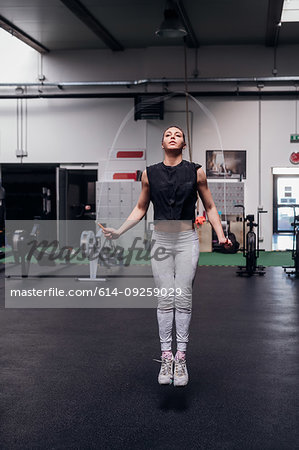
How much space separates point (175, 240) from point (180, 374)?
777mm

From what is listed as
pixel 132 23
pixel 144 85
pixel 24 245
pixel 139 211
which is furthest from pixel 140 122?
pixel 139 211

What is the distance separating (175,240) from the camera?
3.10 meters

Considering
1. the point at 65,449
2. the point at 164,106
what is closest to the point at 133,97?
the point at 164,106

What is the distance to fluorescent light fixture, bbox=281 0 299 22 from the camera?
1022 cm

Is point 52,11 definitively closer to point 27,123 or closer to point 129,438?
point 27,123

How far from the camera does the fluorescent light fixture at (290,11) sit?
10.2 m

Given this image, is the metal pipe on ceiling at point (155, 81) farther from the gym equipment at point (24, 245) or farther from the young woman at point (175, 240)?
the young woman at point (175, 240)

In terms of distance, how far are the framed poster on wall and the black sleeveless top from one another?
9.41 metres

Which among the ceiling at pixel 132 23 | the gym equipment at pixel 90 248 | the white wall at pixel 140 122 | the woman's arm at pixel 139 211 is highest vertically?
the ceiling at pixel 132 23

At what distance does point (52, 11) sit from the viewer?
10.2m

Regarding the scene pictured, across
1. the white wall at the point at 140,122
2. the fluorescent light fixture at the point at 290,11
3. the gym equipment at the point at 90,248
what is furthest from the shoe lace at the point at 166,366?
the white wall at the point at 140,122

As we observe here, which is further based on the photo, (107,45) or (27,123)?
(27,123)

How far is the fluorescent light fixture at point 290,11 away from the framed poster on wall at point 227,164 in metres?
3.07

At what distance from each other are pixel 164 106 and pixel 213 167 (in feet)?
6.06
